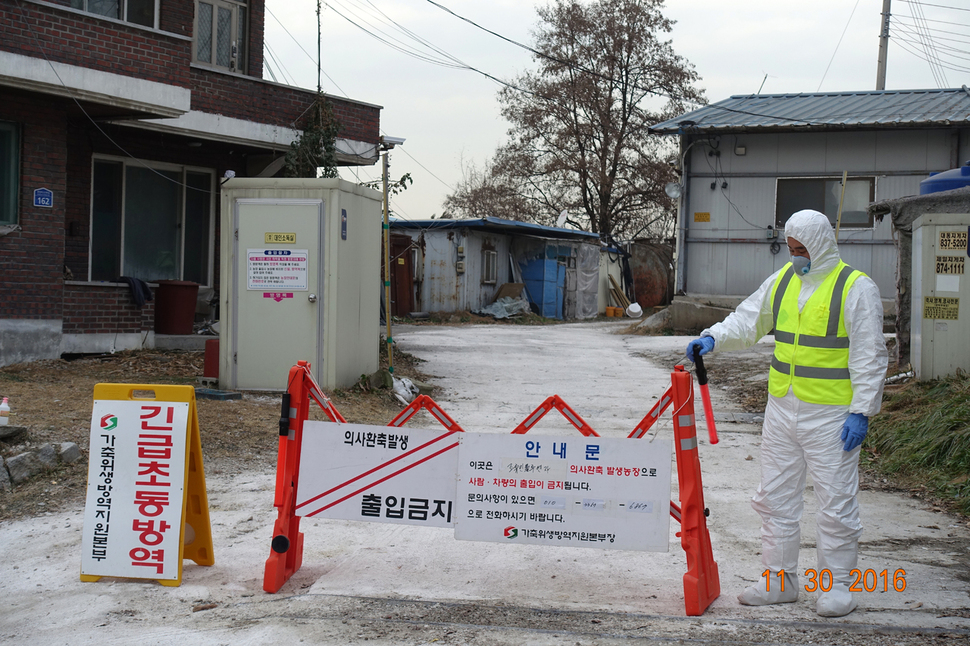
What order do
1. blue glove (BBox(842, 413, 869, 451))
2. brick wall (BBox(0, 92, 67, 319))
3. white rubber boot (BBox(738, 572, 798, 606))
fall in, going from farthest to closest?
brick wall (BBox(0, 92, 67, 319)) < white rubber boot (BBox(738, 572, 798, 606)) < blue glove (BBox(842, 413, 869, 451))

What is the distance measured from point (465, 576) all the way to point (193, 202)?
11213 millimetres

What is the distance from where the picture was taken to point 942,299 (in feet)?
29.8

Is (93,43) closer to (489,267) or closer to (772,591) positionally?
(772,591)

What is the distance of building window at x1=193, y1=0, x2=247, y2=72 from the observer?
14.3 m

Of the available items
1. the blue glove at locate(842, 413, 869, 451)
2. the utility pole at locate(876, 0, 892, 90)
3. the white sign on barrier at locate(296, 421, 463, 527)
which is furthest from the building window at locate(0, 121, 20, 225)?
the utility pole at locate(876, 0, 892, 90)

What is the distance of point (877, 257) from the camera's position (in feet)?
57.4

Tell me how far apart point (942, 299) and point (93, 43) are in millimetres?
10501

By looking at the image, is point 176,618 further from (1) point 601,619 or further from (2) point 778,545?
(2) point 778,545

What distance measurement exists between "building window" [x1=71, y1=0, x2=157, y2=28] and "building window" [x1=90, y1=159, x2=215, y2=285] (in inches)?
85.6

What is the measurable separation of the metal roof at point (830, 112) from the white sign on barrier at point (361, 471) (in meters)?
15.1

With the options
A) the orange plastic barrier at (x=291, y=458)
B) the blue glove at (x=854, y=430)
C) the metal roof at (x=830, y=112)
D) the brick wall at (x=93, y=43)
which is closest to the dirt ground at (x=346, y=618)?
the orange plastic barrier at (x=291, y=458)

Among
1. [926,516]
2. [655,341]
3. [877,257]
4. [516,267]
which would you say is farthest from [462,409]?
[516,267]

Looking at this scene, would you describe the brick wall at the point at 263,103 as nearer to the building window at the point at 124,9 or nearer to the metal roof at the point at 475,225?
the building window at the point at 124,9

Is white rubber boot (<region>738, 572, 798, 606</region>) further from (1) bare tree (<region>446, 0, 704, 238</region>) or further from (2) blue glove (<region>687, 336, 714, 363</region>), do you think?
(1) bare tree (<region>446, 0, 704, 238</region>)
